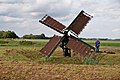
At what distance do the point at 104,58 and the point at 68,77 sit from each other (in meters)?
13.9

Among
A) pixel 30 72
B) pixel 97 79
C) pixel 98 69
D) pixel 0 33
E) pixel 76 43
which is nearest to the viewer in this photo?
pixel 97 79

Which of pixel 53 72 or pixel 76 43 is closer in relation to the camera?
pixel 53 72

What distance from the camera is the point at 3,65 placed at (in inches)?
967

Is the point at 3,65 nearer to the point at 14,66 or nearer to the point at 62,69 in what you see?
the point at 14,66

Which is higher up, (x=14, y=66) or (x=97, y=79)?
(x=97, y=79)

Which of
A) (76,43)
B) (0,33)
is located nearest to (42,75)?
(76,43)

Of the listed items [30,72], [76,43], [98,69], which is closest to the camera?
[30,72]

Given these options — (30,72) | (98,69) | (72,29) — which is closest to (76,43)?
(72,29)

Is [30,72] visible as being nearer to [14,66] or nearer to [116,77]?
[14,66]

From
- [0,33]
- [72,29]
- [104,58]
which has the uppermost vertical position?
[72,29]

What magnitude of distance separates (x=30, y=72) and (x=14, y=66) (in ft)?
7.07

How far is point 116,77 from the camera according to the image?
69.5ft

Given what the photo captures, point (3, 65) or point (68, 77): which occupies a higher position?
point (68, 77)

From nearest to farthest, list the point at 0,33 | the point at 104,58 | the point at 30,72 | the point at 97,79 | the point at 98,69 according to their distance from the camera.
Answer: the point at 97,79
the point at 30,72
the point at 98,69
the point at 104,58
the point at 0,33
